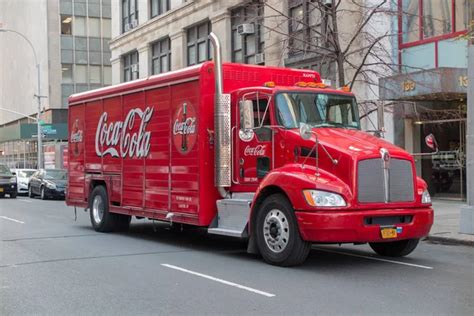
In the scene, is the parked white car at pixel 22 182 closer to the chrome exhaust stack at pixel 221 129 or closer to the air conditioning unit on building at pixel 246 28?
the air conditioning unit on building at pixel 246 28

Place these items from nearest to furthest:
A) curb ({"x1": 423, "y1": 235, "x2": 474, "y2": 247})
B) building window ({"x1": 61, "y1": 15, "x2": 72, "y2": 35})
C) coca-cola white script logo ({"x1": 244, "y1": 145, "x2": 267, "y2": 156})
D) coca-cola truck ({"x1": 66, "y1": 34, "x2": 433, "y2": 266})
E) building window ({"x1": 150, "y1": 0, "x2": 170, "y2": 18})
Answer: coca-cola truck ({"x1": 66, "y1": 34, "x2": 433, "y2": 266})
coca-cola white script logo ({"x1": 244, "y1": 145, "x2": 267, "y2": 156})
curb ({"x1": 423, "y1": 235, "x2": 474, "y2": 247})
building window ({"x1": 150, "y1": 0, "x2": 170, "y2": 18})
building window ({"x1": 61, "y1": 15, "x2": 72, "y2": 35})

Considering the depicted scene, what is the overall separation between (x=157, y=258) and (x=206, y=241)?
8.03 ft

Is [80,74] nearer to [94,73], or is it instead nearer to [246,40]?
[94,73]

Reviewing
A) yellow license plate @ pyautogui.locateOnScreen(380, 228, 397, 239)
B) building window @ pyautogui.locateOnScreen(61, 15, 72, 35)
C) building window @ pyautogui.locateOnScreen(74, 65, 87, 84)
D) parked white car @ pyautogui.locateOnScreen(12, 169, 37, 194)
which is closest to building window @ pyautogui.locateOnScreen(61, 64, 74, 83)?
building window @ pyautogui.locateOnScreen(74, 65, 87, 84)

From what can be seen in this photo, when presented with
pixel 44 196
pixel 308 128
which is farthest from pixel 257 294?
pixel 44 196

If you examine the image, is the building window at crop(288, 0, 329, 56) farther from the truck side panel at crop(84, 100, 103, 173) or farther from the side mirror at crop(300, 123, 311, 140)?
the side mirror at crop(300, 123, 311, 140)

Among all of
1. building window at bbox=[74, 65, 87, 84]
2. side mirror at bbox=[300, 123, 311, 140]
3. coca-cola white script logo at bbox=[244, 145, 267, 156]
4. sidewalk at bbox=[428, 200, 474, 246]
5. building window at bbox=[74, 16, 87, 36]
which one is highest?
building window at bbox=[74, 16, 87, 36]

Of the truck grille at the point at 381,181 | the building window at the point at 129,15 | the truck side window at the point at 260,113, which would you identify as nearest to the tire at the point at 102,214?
the truck side window at the point at 260,113

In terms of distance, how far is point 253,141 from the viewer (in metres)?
10.1

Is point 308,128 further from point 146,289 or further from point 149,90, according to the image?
point 149,90

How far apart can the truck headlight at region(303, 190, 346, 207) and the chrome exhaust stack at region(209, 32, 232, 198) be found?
2.17 m

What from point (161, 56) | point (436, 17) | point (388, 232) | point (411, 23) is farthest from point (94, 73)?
point (388, 232)

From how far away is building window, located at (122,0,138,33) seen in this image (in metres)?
39.3

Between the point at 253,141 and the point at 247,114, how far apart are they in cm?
52
